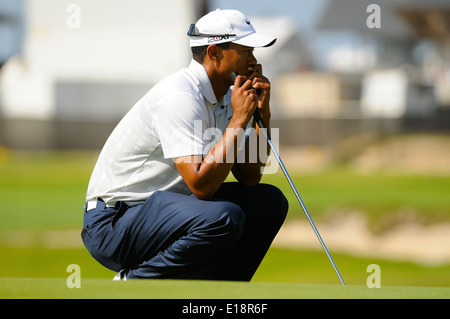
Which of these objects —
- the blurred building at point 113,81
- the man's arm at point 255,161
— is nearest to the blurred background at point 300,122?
the blurred building at point 113,81

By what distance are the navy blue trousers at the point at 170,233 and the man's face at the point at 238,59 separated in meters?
0.51

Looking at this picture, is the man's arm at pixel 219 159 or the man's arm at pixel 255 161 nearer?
the man's arm at pixel 219 159

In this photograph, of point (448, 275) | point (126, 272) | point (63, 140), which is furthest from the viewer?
point (63, 140)

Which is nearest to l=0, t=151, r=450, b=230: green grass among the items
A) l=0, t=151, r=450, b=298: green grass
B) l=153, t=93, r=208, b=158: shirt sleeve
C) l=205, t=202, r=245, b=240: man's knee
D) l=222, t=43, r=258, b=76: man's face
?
l=0, t=151, r=450, b=298: green grass

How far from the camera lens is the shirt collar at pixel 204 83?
304 centimetres

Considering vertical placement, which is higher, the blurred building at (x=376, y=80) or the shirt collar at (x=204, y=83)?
the shirt collar at (x=204, y=83)

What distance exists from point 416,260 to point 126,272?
934 cm

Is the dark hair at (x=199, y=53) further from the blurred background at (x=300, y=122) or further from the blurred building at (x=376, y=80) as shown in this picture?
the blurred building at (x=376, y=80)

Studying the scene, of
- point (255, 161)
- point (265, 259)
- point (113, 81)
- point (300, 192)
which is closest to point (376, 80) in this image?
point (113, 81)

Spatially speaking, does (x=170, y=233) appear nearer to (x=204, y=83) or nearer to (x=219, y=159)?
(x=219, y=159)

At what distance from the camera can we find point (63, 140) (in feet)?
81.1
